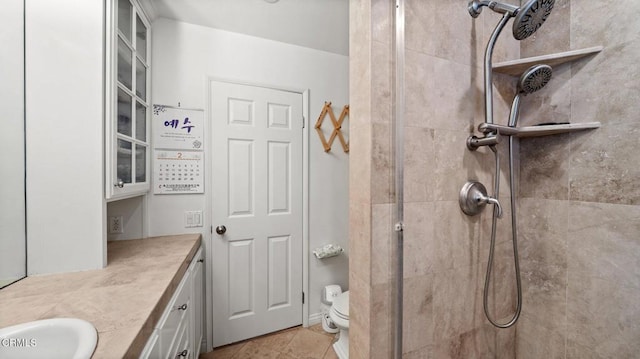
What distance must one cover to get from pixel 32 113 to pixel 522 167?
2088 mm

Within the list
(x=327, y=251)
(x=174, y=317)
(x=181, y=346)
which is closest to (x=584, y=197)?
(x=327, y=251)

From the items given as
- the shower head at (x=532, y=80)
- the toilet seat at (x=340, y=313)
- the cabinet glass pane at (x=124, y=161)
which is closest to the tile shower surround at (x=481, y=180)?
the shower head at (x=532, y=80)

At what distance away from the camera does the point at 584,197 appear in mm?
857

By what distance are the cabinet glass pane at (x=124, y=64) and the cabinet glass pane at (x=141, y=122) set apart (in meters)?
0.16

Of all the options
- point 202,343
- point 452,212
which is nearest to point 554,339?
point 452,212

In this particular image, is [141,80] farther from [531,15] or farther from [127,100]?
[531,15]

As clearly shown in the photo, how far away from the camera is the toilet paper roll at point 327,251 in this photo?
1.84 metres

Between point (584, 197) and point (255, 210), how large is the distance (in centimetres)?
178

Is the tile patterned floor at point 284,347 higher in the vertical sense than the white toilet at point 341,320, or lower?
lower

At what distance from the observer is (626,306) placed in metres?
0.77

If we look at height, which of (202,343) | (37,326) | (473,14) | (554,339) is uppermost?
(473,14)

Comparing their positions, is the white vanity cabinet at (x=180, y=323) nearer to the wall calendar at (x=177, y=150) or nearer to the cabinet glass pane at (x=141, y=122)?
the wall calendar at (x=177, y=150)

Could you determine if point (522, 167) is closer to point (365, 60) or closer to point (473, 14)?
point (473, 14)

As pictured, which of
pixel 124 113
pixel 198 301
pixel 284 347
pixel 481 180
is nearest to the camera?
pixel 481 180
